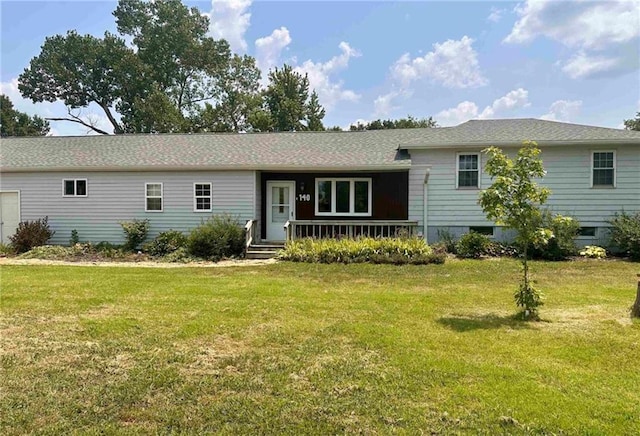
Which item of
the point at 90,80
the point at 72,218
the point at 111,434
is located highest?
the point at 90,80

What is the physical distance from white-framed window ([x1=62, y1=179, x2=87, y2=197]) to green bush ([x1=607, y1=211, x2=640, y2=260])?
18.3 metres

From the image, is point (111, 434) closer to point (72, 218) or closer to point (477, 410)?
point (477, 410)

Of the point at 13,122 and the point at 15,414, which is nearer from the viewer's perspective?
the point at 15,414

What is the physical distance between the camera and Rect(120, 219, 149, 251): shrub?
49.5 ft

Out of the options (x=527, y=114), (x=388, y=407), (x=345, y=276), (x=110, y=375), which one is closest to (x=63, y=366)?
(x=110, y=375)

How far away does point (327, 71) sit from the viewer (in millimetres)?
28000

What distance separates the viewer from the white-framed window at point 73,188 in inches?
631

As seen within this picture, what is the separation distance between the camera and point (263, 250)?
1413 cm

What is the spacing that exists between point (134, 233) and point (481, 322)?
12662mm

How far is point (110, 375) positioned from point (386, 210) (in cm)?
1252

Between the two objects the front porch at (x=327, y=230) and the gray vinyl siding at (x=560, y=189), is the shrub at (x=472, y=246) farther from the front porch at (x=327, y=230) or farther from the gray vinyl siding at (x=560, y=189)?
the front porch at (x=327, y=230)

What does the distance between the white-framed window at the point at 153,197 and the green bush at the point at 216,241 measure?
2.91 m

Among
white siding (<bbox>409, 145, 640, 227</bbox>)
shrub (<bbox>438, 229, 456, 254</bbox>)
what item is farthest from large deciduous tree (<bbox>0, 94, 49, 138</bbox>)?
shrub (<bbox>438, 229, 456, 254</bbox>)

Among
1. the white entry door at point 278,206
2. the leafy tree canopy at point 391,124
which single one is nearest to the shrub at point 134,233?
the white entry door at point 278,206
